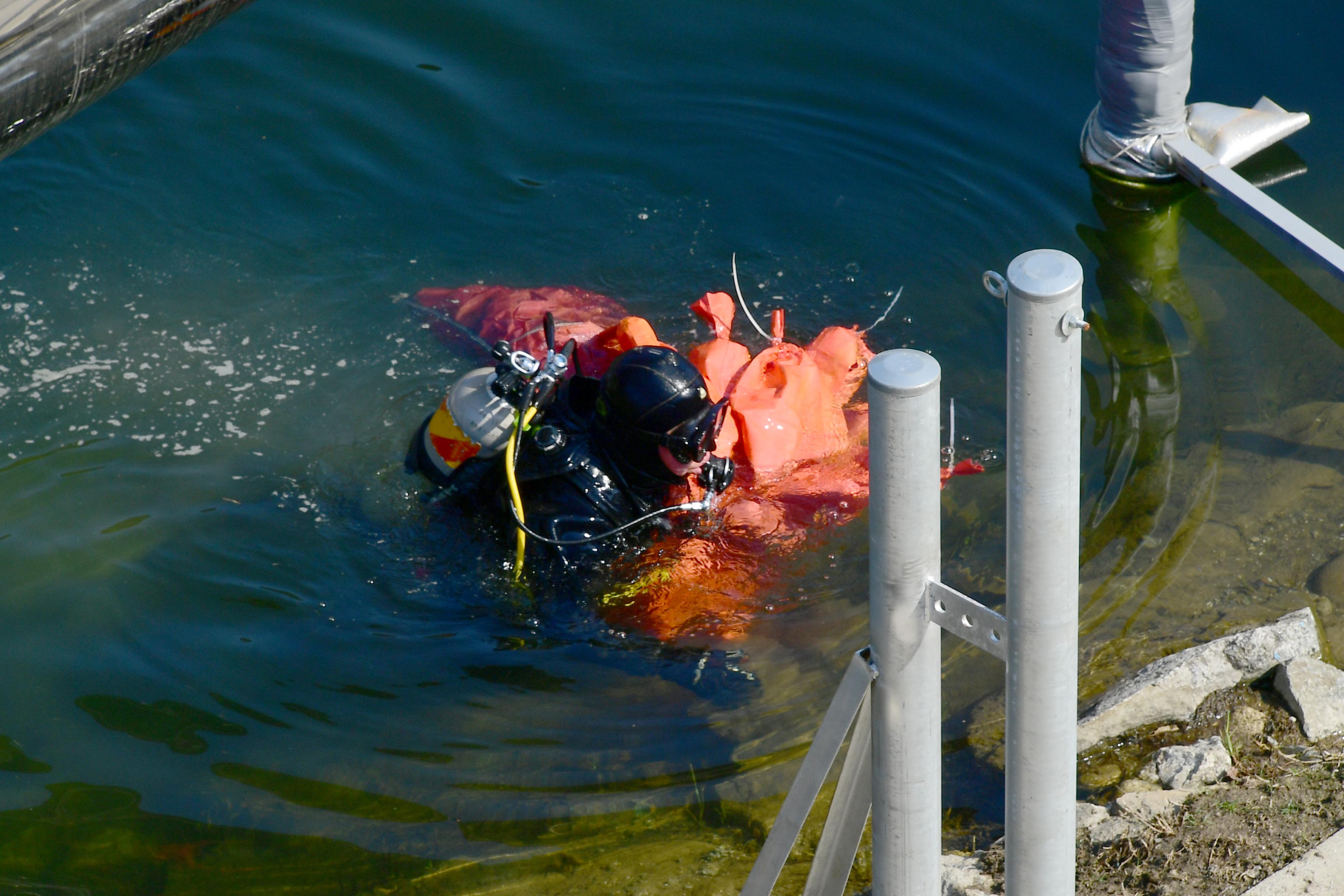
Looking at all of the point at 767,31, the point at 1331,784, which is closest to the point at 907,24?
the point at 767,31

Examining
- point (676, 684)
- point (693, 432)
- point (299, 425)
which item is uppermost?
point (693, 432)

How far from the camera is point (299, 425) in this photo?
18.2 ft

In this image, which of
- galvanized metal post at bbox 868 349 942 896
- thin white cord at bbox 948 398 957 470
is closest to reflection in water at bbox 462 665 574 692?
thin white cord at bbox 948 398 957 470

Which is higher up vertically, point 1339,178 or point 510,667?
point 1339,178

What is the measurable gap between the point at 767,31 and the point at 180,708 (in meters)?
5.27

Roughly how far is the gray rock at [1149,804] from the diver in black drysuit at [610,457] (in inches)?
68.4

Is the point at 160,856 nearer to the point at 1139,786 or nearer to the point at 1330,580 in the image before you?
the point at 1139,786

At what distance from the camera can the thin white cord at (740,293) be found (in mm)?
5367

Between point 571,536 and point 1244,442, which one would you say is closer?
point 571,536

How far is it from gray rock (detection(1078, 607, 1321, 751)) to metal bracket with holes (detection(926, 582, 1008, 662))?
64.4 inches

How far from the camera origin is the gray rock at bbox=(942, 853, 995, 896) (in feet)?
9.86

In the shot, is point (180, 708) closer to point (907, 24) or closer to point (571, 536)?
point (571, 536)

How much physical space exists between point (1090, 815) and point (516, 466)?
2.19 metres

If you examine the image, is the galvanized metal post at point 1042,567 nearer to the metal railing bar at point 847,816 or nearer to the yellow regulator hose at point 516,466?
the metal railing bar at point 847,816
